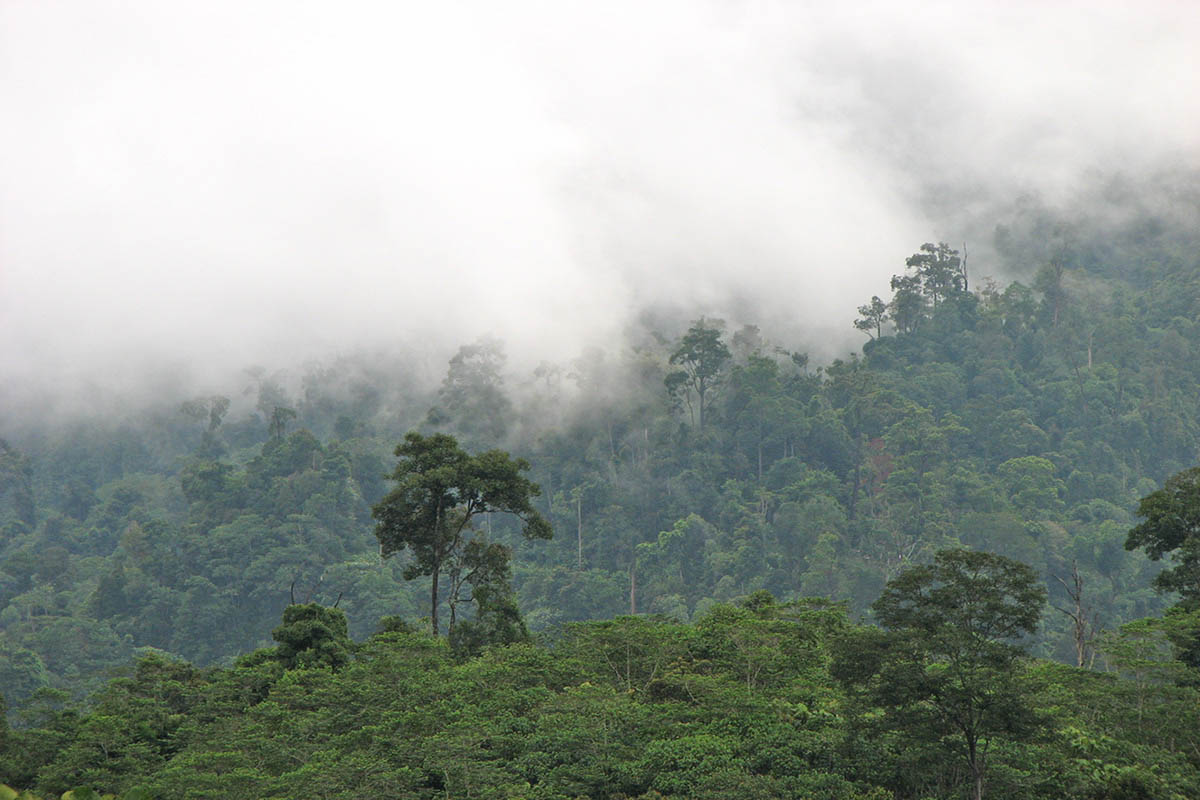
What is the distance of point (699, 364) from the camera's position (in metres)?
103

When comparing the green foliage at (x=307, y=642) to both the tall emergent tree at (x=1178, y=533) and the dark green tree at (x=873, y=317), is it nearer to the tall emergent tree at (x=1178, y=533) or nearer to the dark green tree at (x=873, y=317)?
the tall emergent tree at (x=1178, y=533)

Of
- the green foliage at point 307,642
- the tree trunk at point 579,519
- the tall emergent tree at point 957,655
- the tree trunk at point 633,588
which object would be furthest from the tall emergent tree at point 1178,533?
the tree trunk at point 579,519

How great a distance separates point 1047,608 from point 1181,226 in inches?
2637

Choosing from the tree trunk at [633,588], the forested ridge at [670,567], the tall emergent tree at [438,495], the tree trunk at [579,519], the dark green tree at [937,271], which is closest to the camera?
the forested ridge at [670,567]

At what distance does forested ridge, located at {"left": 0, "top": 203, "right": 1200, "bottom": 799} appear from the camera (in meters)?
25.8

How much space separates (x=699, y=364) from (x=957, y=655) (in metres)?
79.6

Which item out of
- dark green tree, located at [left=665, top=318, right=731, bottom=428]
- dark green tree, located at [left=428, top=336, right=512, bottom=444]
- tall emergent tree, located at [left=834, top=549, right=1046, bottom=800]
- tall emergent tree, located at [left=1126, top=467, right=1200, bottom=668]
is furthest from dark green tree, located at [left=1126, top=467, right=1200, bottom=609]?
dark green tree, located at [left=428, top=336, right=512, bottom=444]

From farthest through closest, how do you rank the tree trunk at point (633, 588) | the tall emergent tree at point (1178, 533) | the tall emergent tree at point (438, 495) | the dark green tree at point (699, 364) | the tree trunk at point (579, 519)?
the dark green tree at point (699, 364)
the tree trunk at point (579, 519)
the tree trunk at point (633, 588)
the tall emergent tree at point (438, 495)
the tall emergent tree at point (1178, 533)

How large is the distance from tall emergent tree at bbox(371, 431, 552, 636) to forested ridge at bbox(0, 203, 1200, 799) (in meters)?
0.63

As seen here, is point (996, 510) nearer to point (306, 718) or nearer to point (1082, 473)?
point (1082, 473)

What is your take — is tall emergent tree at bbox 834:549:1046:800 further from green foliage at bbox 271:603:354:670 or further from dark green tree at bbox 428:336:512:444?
dark green tree at bbox 428:336:512:444

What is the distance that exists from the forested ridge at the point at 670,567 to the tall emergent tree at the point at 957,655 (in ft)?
0.32

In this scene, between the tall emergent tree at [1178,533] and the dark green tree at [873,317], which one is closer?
the tall emergent tree at [1178,533]

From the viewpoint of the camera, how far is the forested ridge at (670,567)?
25812 mm
